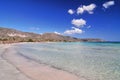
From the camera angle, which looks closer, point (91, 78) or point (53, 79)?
point (53, 79)

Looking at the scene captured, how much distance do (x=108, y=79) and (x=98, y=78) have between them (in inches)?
20.3

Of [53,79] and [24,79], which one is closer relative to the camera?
[24,79]

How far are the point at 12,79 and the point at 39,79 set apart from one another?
130cm

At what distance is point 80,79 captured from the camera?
28.0 ft

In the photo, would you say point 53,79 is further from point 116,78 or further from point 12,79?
point 116,78

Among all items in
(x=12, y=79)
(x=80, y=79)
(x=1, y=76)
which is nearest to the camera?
(x=12, y=79)

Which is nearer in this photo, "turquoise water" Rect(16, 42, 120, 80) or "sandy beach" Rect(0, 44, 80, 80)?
"sandy beach" Rect(0, 44, 80, 80)

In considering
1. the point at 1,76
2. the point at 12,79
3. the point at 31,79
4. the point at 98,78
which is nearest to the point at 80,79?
the point at 98,78

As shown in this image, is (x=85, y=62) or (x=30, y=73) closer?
(x=30, y=73)

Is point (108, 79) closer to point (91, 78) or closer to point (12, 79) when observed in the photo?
point (91, 78)

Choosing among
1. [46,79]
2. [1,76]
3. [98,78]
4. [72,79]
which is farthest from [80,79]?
[1,76]

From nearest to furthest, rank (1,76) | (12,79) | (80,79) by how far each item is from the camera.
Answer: (12,79)
(1,76)
(80,79)

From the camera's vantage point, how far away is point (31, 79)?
7918mm

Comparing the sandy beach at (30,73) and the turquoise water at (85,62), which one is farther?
the turquoise water at (85,62)
